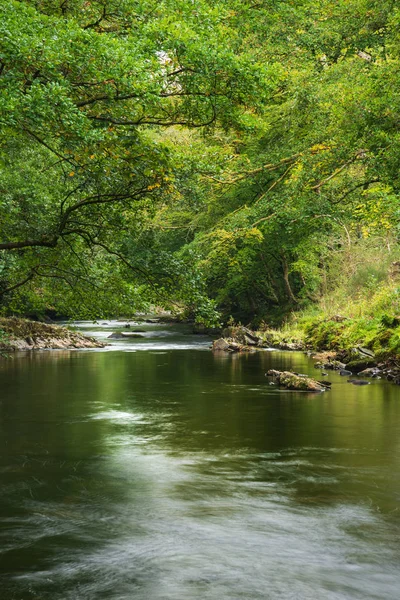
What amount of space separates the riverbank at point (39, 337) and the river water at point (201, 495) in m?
14.0

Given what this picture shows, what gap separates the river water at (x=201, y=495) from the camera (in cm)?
609

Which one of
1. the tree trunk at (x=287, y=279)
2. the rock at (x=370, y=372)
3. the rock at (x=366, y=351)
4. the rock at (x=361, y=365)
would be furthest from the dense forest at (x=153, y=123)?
the tree trunk at (x=287, y=279)

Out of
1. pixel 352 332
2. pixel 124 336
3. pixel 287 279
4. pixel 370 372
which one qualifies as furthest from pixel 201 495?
pixel 124 336

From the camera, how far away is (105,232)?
15.3m

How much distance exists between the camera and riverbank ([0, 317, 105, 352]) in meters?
30.5

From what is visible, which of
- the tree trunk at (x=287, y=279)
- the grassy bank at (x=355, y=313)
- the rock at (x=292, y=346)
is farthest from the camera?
the tree trunk at (x=287, y=279)

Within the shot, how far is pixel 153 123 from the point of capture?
46.4 feet

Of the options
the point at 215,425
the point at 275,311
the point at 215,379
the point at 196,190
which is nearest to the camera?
the point at 215,425

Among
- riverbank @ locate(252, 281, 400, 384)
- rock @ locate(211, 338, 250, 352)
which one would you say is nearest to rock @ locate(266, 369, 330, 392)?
riverbank @ locate(252, 281, 400, 384)

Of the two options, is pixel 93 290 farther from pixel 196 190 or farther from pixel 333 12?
pixel 333 12

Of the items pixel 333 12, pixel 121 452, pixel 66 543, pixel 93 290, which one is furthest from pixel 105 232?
pixel 333 12

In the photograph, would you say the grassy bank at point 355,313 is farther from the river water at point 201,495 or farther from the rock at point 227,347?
the river water at point 201,495

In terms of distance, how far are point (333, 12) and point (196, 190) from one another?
30.5ft

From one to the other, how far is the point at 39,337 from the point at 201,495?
24296 mm
